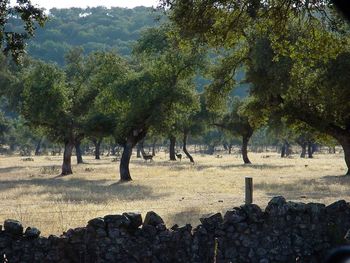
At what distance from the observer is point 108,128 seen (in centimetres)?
4156

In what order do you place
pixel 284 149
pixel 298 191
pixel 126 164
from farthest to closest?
pixel 284 149, pixel 126 164, pixel 298 191

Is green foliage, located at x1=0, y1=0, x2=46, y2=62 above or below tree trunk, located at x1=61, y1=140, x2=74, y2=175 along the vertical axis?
above

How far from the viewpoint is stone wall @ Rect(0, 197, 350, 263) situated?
10.9 m

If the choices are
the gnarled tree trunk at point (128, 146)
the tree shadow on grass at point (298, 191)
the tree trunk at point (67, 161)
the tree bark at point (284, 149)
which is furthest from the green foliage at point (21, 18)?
the tree bark at point (284, 149)

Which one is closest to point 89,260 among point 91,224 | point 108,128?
point 91,224

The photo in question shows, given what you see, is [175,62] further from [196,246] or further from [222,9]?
[196,246]

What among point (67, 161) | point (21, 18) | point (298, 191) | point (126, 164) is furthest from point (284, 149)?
point (21, 18)

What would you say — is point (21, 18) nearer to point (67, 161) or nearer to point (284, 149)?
point (67, 161)

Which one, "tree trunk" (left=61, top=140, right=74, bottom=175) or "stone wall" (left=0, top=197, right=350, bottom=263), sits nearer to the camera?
"stone wall" (left=0, top=197, right=350, bottom=263)

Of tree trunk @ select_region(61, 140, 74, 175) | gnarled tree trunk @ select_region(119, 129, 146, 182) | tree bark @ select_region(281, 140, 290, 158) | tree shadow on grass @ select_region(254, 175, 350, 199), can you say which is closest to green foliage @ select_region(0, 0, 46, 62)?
tree shadow on grass @ select_region(254, 175, 350, 199)

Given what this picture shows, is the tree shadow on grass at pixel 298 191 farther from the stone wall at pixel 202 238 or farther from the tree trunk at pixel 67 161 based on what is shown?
the tree trunk at pixel 67 161

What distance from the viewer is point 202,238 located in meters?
11.4

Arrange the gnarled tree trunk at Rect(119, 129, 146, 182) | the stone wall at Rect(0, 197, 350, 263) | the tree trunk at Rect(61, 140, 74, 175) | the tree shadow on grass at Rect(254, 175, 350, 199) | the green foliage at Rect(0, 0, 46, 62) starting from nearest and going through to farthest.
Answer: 1. the stone wall at Rect(0, 197, 350, 263)
2. the green foliage at Rect(0, 0, 46, 62)
3. the tree shadow on grass at Rect(254, 175, 350, 199)
4. the gnarled tree trunk at Rect(119, 129, 146, 182)
5. the tree trunk at Rect(61, 140, 74, 175)

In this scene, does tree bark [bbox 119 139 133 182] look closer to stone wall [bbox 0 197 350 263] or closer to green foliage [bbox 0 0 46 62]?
green foliage [bbox 0 0 46 62]
